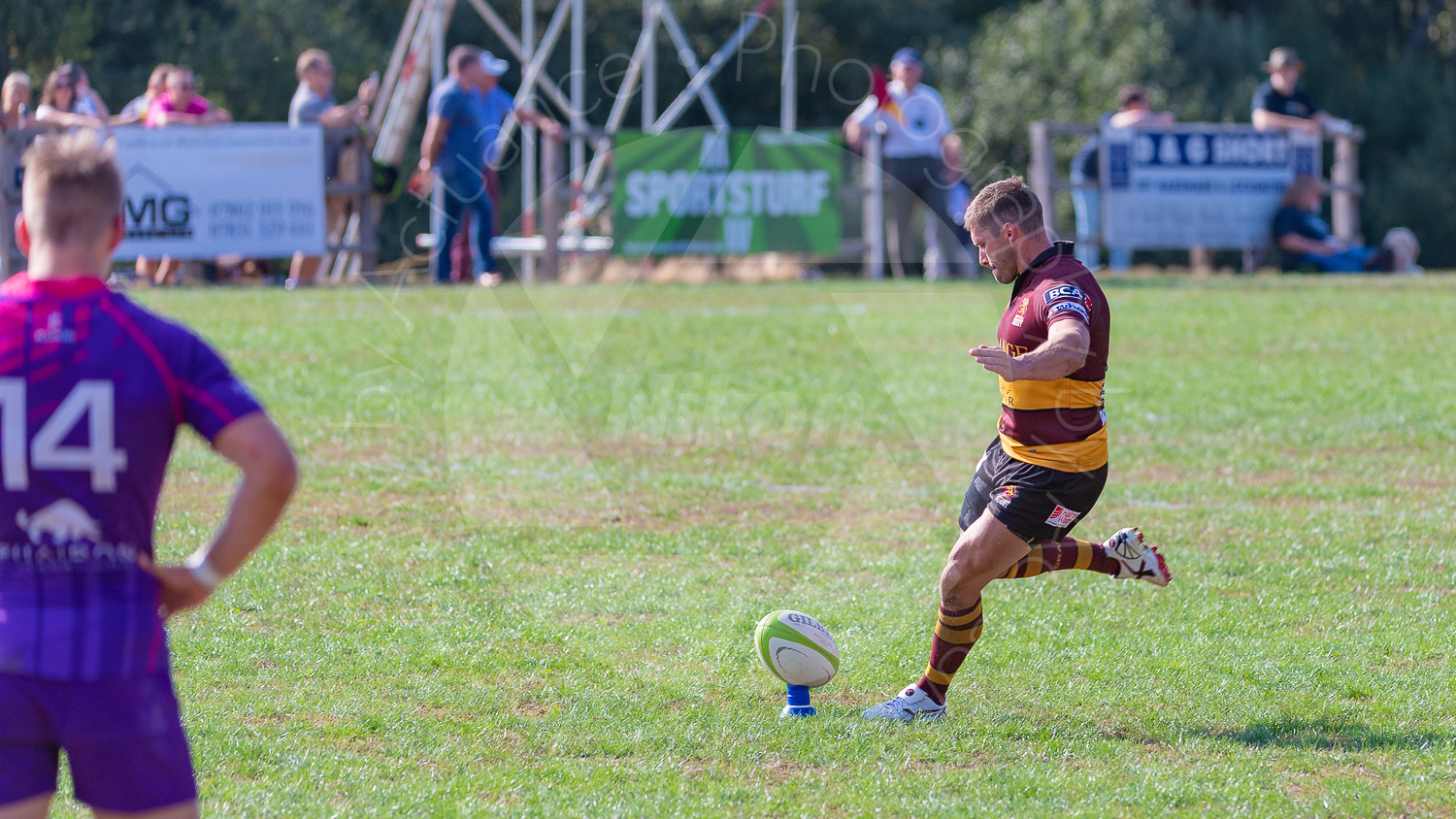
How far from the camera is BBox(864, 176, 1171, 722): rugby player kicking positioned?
484 cm

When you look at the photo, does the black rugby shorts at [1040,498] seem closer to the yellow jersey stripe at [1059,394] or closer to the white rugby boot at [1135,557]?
the yellow jersey stripe at [1059,394]

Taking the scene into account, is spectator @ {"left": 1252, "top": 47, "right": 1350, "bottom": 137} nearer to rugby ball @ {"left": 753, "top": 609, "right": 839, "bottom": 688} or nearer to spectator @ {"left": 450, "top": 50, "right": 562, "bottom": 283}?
spectator @ {"left": 450, "top": 50, "right": 562, "bottom": 283}

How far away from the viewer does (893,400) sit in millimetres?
11258

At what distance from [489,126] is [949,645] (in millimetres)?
10459

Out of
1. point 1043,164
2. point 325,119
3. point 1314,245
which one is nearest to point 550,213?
point 325,119

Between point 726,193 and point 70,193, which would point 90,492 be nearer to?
point 70,193

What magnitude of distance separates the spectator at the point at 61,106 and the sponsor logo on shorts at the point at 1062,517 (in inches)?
466

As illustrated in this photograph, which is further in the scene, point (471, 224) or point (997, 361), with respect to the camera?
point (471, 224)

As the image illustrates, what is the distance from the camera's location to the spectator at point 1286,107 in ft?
61.1

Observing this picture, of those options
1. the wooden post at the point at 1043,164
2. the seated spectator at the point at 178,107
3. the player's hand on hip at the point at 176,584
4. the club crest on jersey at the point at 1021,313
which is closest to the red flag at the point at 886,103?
the wooden post at the point at 1043,164

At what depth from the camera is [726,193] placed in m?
17.2

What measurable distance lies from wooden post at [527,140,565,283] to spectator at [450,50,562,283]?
61cm

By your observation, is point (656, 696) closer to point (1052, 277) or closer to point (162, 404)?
point (1052, 277)

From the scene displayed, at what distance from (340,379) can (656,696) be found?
6.80 meters
